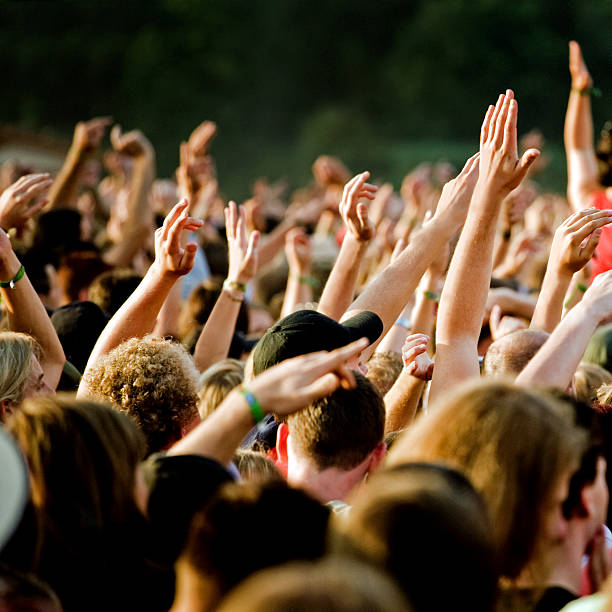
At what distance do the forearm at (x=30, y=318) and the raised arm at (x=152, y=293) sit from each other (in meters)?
0.19

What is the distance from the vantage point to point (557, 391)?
245 cm

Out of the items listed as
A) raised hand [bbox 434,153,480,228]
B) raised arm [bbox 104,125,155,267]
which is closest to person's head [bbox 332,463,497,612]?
raised hand [bbox 434,153,480,228]

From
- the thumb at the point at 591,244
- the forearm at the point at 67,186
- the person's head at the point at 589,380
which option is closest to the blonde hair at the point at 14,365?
the thumb at the point at 591,244

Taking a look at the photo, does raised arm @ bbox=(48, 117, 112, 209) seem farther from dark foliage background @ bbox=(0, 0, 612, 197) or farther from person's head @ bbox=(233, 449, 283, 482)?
dark foliage background @ bbox=(0, 0, 612, 197)

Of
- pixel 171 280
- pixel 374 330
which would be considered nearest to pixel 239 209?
pixel 171 280

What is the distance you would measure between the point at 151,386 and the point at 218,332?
1.21m

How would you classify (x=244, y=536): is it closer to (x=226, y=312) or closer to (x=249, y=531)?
(x=249, y=531)

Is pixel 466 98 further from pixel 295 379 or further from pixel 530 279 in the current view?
pixel 295 379

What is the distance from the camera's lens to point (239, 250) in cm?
467

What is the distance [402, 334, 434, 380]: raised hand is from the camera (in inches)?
138

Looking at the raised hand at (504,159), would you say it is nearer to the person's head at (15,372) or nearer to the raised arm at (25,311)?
the person's head at (15,372)

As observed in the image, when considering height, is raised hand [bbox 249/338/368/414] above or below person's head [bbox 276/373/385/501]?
above

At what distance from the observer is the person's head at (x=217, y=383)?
4023 millimetres

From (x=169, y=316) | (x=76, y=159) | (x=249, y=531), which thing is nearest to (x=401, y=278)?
(x=169, y=316)
